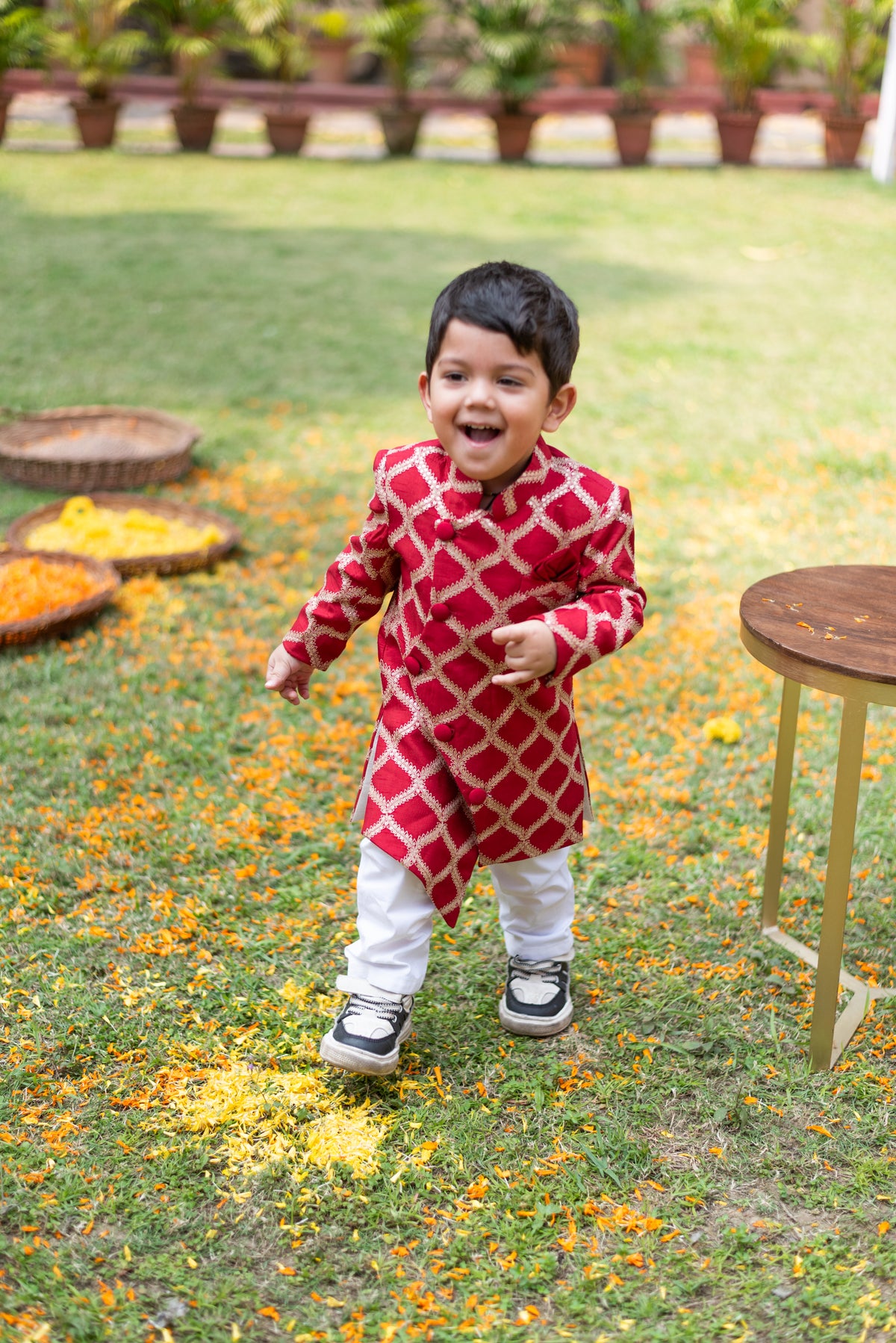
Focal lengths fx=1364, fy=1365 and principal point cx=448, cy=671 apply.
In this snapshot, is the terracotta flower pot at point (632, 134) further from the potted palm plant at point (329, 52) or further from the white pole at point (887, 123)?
the potted palm plant at point (329, 52)

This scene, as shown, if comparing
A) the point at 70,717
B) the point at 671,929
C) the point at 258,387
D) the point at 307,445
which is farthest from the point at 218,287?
the point at 671,929

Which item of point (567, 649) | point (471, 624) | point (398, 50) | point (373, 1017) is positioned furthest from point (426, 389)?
point (398, 50)

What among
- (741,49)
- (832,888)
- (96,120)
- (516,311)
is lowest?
(832,888)

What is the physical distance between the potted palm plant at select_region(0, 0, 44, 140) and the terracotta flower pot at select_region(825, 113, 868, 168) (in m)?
8.07

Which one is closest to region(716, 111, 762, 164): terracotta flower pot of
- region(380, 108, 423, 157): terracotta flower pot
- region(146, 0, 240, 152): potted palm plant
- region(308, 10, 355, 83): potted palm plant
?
region(380, 108, 423, 157): terracotta flower pot

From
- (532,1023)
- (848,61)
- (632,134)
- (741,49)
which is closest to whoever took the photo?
(532,1023)

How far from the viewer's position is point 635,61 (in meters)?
14.5

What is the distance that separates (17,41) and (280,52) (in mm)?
2654

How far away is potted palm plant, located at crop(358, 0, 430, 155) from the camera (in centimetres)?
1373

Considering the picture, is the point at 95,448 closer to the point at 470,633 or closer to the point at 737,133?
the point at 470,633

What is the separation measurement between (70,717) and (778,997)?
2.21 metres

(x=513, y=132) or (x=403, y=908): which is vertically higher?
(x=513, y=132)

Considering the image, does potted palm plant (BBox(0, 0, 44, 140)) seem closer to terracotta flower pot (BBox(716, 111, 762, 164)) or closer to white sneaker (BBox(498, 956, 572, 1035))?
terracotta flower pot (BBox(716, 111, 762, 164))

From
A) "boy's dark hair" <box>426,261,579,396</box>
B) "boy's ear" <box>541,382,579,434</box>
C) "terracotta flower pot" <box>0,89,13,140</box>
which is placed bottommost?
"terracotta flower pot" <box>0,89,13,140</box>
